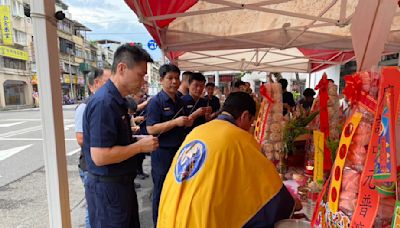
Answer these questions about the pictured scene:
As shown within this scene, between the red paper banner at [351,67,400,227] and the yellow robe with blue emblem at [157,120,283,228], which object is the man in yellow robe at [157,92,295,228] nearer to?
the yellow robe with blue emblem at [157,120,283,228]

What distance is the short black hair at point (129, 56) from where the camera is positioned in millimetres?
1596

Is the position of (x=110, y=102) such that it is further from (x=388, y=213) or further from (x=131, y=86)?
(x=388, y=213)

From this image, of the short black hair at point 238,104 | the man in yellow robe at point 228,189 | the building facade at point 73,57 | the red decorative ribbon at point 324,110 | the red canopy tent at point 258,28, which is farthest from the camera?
the building facade at point 73,57

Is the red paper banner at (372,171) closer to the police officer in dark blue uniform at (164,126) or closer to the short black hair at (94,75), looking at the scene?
the police officer in dark blue uniform at (164,126)

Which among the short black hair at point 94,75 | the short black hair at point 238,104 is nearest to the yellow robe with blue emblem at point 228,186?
the short black hair at point 238,104

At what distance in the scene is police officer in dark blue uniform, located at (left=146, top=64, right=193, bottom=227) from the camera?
2613 mm

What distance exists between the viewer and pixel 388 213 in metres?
0.71

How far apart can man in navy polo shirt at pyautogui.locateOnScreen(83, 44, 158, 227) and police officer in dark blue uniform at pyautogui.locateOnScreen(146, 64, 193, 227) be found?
94cm

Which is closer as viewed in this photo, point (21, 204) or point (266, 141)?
point (266, 141)

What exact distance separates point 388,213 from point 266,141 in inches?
49.6

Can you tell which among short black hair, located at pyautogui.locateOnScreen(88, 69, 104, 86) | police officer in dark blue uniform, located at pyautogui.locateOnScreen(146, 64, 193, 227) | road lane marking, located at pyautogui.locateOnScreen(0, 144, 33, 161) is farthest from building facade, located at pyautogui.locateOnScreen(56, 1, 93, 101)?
police officer in dark blue uniform, located at pyautogui.locateOnScreen(146, 64, 193, 227)

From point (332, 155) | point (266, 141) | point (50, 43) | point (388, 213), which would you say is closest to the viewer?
point (388, 213)

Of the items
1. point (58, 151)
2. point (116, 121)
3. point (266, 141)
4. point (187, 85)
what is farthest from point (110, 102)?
point (187, 85)

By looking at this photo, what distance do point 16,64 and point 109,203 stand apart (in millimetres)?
30134
